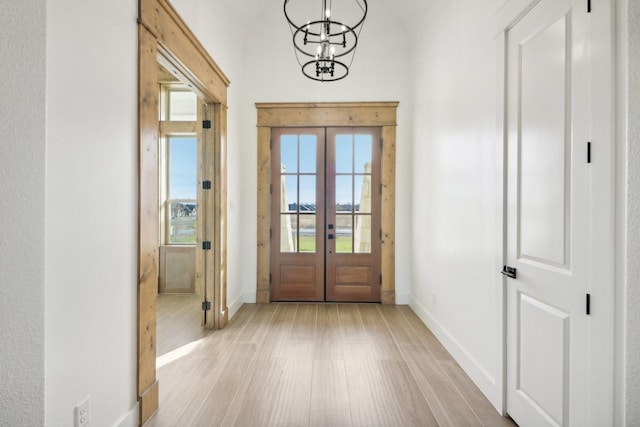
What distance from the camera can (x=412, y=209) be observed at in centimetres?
459

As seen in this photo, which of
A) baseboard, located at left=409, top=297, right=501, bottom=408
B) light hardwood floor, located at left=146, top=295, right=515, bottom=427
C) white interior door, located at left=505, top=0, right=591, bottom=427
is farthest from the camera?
baseboard, located at left=409, top=297, right=501, bottom=408

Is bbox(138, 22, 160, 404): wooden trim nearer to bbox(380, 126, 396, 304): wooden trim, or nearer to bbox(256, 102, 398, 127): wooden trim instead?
bbox(256, 102, 398, 127): wooden trim

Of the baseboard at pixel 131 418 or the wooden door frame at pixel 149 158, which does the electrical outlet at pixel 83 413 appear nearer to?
the baseboard at pixel 131 418

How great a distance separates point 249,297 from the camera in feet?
15.4

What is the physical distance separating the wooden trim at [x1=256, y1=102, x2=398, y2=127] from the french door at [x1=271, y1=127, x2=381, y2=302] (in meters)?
0.10

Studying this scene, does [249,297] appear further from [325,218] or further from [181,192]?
[181,192]

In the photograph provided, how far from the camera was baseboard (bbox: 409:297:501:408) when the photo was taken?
2297mm

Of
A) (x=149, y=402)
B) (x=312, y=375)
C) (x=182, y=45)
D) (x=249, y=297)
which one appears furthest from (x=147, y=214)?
(x=249, y=297)

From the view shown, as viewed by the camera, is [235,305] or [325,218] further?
[325,218]

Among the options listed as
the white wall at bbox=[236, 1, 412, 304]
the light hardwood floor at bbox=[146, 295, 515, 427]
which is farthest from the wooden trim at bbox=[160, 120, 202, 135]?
the light hardwood floor at bbox=[146, 295, 515, 427]

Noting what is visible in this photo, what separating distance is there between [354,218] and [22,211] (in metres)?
3.77

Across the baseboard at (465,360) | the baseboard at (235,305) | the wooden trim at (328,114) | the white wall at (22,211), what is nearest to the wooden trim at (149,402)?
the white wall at (22,211)

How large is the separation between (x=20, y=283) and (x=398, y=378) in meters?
2.40

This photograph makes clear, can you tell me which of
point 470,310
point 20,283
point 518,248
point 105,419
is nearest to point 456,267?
point 470,310
